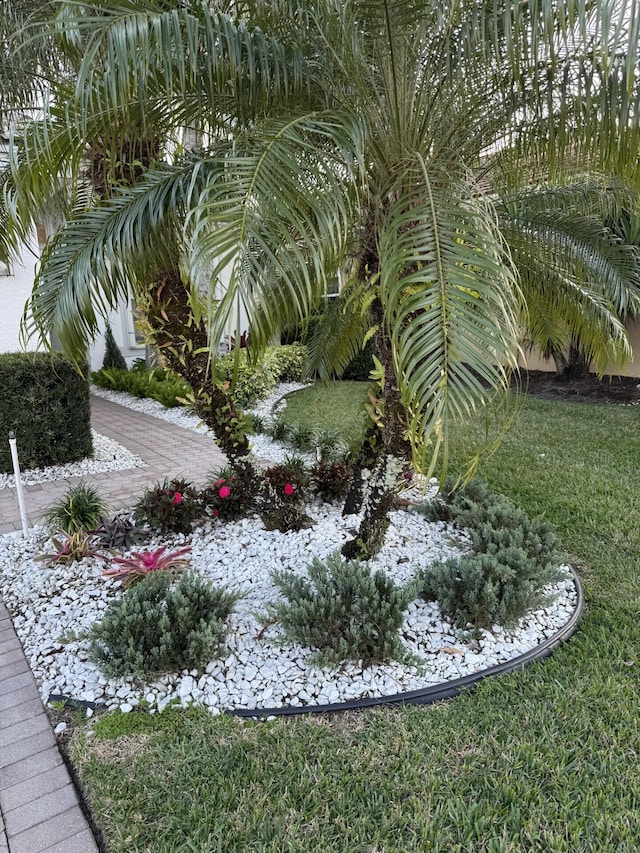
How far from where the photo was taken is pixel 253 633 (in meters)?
2.95

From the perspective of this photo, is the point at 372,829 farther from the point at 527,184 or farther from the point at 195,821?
the point at 527,184

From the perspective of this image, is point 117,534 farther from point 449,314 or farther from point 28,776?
point 449,314

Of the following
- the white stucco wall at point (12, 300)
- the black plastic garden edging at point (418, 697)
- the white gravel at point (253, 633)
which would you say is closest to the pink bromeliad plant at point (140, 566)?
the white gravel at point (253, 633)

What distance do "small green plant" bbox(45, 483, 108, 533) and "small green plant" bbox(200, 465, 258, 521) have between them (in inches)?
33.3

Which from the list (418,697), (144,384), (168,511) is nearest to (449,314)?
(418,697)

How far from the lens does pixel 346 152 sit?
219 cm

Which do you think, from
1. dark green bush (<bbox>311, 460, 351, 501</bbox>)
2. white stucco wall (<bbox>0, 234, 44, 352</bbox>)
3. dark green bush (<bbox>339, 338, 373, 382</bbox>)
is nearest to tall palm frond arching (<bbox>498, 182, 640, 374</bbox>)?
dark green bush (<bbox>311, 460, 351, 501</bbox>)

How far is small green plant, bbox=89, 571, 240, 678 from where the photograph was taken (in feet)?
8.43

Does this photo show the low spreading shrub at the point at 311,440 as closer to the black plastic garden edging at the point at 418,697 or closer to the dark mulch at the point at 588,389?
the black plastic garden edging at the point at 418,697

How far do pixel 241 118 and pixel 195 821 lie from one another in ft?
10.4

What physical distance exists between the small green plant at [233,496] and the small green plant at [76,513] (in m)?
0.84

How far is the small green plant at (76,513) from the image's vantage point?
419 cm

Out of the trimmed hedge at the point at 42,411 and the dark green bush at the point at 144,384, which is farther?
the dark green bush at the point at 144,384

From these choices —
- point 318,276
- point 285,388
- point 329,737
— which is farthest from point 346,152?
point 285,388
